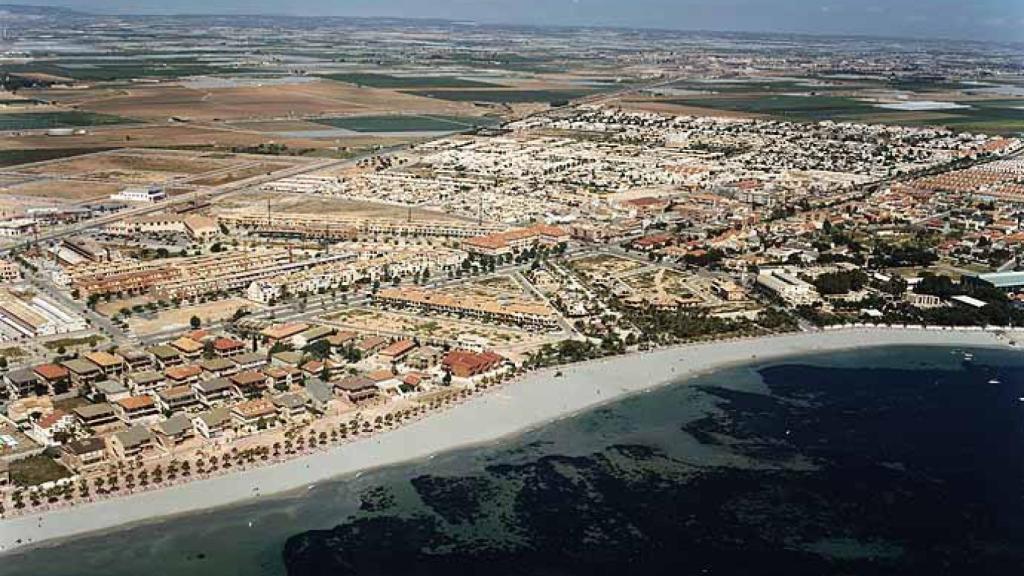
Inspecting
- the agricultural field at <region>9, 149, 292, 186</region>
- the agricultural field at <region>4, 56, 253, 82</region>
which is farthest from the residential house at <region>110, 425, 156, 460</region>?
the agricultural field at <region>4, 56, 253, 82</region>

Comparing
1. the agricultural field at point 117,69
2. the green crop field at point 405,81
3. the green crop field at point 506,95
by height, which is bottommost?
the green crop field at point 506,95

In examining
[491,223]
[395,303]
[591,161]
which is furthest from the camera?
[591,161]

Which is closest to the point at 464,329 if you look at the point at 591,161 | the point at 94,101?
the point at 591,161

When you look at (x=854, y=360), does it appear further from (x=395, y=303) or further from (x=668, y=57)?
(x=668, y=57)

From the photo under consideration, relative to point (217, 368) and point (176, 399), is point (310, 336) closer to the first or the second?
point (217, 368)

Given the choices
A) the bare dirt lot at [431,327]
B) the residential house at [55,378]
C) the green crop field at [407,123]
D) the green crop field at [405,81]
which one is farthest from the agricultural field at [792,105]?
the residential house at [55,378]

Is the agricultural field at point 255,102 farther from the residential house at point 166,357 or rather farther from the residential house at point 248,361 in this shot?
the residential house at point 248,361

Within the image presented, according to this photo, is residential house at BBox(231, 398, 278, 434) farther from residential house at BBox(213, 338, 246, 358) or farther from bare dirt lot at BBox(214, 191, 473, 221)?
bare dirt lot at BBox(214, 191, 473, 221)
